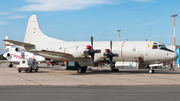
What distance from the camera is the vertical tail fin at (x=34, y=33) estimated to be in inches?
1309

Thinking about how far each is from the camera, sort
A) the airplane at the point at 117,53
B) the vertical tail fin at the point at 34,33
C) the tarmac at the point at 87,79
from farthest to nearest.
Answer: the vertical tail fin at the point at 34,33 < the airplane at the point at 117,53 < the tarmac at the point at 87,79

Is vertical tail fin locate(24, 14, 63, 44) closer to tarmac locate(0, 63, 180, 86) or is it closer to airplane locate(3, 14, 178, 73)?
airplane locate(3, 14, 178, 73)

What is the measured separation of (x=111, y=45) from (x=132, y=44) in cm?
262

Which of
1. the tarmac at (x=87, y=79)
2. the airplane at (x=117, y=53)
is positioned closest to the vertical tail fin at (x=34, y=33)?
the airplane at (x=117, y=53)

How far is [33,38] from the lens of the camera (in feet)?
110

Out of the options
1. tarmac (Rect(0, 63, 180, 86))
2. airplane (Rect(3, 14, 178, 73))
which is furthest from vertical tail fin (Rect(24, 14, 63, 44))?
tarmac (Rect(0, 63, 180, 86))

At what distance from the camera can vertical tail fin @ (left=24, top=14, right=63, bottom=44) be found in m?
33.2

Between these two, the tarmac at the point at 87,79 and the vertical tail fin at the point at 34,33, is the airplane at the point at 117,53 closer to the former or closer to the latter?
the tarmac at the point at 87,79

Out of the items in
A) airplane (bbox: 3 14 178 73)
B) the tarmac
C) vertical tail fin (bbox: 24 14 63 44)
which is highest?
vertical tail fin (bbox: 24 14 63 44)

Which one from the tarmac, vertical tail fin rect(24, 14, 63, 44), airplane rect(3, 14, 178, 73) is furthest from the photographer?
vertical tail fin rect(24, 14, 63, 44)

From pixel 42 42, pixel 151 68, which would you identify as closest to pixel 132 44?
pixel 151 68

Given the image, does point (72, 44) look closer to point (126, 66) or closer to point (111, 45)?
point (111, 45)

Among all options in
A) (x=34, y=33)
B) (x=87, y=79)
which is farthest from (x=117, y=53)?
(x=34, y=33)

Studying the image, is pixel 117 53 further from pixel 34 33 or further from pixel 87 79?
pixel 34 33
